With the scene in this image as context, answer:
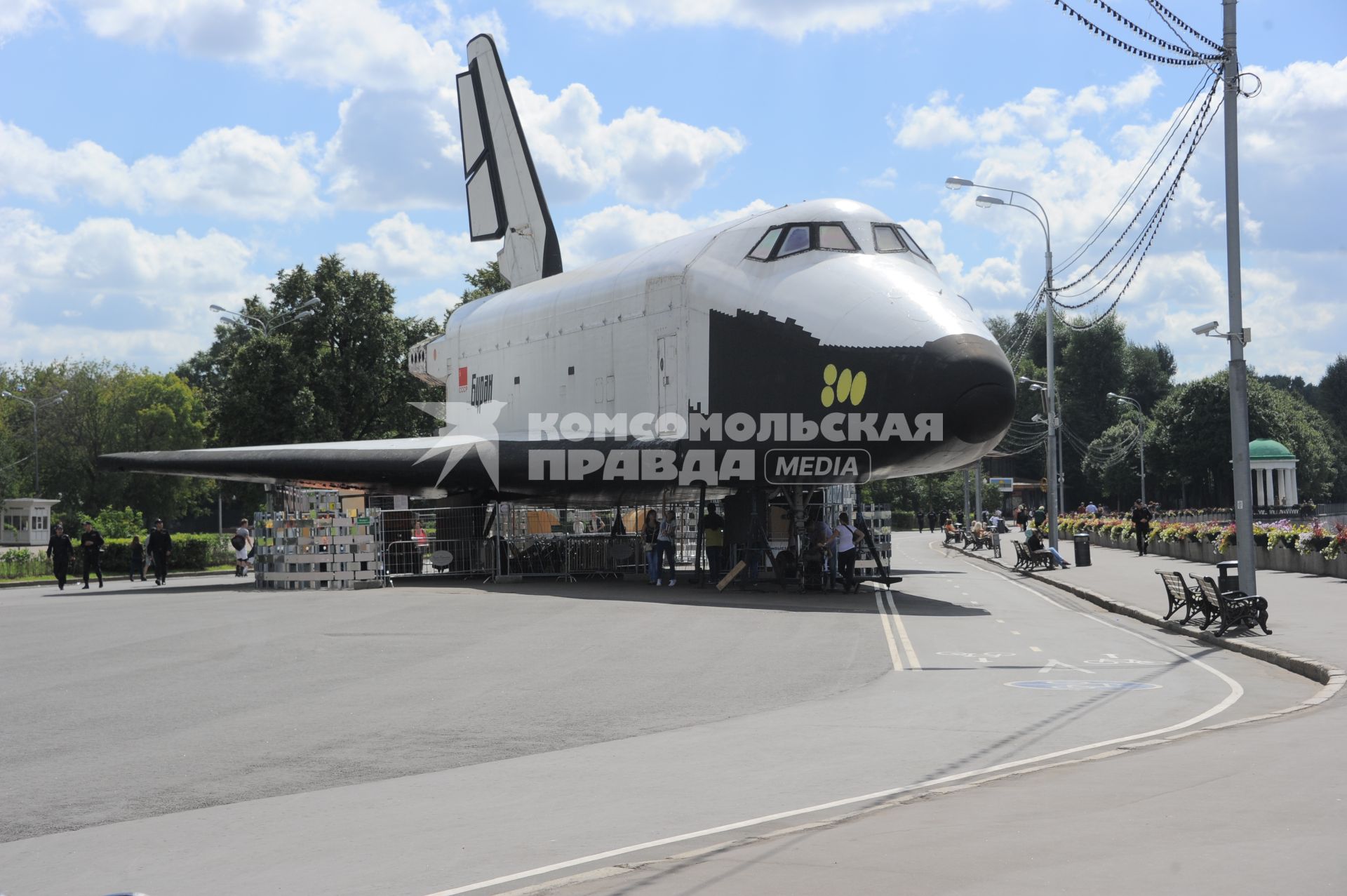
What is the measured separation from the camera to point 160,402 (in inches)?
2704

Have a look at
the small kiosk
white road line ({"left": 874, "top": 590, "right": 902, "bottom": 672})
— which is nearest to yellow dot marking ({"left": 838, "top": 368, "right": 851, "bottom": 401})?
white road line ({"left": 874, "top": 590, "right": 902, "bottom": 672})

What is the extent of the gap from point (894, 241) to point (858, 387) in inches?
119

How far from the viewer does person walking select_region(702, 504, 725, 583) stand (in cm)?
2102

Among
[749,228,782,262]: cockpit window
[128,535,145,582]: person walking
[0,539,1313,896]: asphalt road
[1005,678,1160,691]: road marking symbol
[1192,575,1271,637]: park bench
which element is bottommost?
[1005,678,1160,691]: road marking symbol

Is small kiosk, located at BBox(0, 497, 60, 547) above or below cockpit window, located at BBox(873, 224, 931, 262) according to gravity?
below

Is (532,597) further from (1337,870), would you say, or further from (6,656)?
(1337,870)

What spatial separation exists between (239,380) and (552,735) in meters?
38.9

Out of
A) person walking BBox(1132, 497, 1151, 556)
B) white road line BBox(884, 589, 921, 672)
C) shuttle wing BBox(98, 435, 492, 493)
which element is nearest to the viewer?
white road line BBox(884, 589, 921, 672)

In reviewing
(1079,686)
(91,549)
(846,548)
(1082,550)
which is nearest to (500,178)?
(91,549)

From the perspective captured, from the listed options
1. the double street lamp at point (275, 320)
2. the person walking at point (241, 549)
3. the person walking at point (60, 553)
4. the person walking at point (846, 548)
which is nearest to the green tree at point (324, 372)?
the double street lamp at point (275, 320)

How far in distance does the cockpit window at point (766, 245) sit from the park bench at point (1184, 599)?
660 cm

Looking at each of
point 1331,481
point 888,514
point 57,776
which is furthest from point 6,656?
point 1331,481

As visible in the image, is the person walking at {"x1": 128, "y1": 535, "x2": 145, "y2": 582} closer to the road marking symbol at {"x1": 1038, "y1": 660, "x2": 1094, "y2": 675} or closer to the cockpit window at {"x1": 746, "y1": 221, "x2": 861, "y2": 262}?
the cockpit window at {"x1": 746, "y1": 221, "x2": 861, "y2": 262}

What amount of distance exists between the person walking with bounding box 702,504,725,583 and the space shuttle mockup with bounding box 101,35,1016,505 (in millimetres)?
1075
